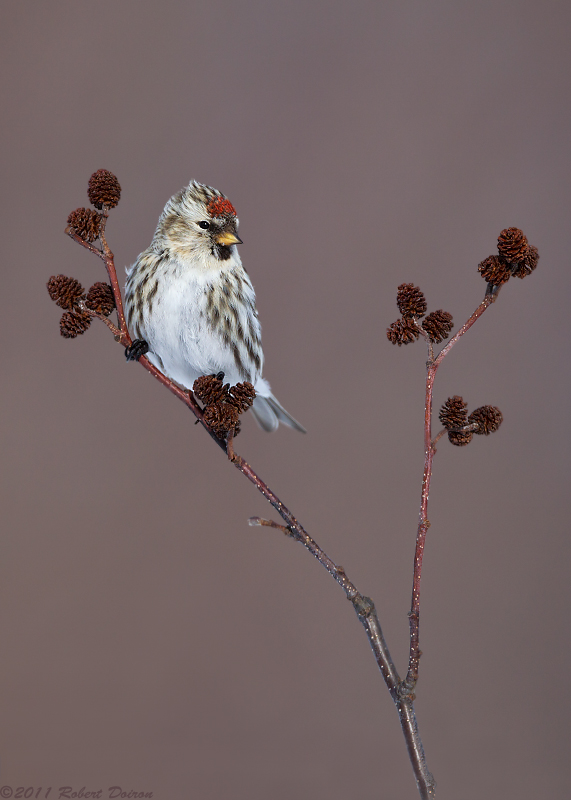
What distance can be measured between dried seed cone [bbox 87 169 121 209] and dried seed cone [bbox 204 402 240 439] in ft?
0.88

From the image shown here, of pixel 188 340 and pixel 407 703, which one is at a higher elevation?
pixel 188 340

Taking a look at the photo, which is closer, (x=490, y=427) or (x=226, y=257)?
(x=490, y=427)

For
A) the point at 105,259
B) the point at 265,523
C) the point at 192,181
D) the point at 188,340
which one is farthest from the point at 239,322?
the point at 265,523

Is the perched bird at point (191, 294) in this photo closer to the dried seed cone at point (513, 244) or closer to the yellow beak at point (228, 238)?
the yellow beak at point (228, 238)

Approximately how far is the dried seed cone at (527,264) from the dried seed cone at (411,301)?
100 millimetres

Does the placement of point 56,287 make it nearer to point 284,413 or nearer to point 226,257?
point 226,257

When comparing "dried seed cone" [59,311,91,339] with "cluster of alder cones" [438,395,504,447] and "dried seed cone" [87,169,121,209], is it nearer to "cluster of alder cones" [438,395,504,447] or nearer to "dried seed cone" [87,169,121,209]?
"dried seed cone" [87,169,121,209]

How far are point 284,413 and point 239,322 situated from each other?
0.27 metres

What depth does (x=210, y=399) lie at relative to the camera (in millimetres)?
787

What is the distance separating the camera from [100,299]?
0.85 meters

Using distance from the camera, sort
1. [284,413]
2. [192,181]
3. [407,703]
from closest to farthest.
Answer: [407,703]
[192,181]
[284,413]

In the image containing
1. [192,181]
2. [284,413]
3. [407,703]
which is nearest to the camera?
[407,703]

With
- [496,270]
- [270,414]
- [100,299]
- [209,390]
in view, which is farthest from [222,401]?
[270,414]

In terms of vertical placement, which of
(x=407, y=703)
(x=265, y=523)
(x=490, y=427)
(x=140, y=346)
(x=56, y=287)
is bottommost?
(x=407, y=703)
